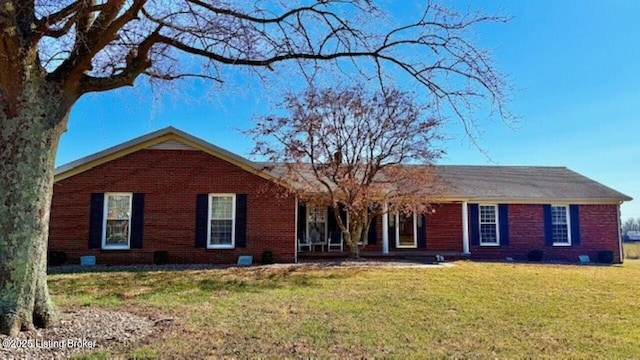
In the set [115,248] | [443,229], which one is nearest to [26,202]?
[115,248]

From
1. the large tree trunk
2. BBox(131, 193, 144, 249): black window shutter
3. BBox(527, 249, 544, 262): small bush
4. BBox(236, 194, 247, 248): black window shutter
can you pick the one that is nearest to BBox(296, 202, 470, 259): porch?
BBox(527, 249, 544, 262): small bush

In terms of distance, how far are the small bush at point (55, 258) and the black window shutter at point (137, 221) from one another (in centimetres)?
213

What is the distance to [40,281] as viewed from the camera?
5.95 metres

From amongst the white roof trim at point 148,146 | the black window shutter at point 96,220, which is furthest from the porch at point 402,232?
the black window shutter at point 96,220

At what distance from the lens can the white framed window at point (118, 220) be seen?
15.0 m

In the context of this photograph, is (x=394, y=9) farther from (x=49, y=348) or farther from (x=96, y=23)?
(x=49, y=348)

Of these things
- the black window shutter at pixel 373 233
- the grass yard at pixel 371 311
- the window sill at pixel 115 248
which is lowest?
the grass yard at pixel 371 311

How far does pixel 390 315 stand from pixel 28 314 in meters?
5.19

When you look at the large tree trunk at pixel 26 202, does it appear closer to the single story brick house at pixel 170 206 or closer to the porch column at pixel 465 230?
the single story brick house at pixel 170 206

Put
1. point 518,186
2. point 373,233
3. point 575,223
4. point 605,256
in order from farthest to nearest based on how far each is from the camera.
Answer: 1. point 518,186
2. point 575,223
3. point 373,233
4. point 605,256

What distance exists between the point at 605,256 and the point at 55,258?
21.2 meters

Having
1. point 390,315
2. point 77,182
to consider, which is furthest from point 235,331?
point 77,182

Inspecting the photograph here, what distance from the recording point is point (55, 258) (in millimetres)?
14359

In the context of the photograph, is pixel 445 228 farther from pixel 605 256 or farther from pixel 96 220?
pixel 96 220
